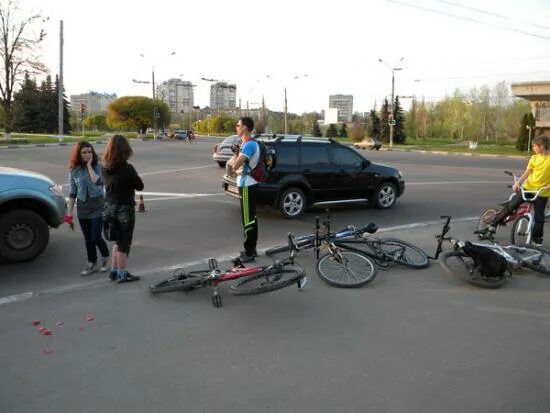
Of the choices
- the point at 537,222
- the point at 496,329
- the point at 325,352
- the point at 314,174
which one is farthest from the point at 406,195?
the point at 325,352

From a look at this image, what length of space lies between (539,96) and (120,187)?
49.5 meters

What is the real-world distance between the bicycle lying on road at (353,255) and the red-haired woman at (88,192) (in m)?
2.36

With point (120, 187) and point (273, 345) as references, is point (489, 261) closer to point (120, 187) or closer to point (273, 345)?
Result: point (273, 345)

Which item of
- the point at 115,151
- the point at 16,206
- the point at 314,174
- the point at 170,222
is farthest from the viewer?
the point at 314,174

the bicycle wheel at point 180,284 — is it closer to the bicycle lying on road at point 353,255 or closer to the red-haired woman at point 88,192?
the red-haired woman at point 88,192

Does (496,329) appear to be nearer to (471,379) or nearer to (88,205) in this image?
(471,379)

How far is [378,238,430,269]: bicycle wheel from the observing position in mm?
6379

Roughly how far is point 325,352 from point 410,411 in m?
0.95

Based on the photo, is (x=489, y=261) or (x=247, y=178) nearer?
(x=489, y=261)

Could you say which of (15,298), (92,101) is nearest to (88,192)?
(15,298)

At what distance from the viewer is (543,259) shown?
620 centimetres

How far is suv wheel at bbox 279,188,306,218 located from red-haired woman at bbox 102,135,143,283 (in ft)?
15.4

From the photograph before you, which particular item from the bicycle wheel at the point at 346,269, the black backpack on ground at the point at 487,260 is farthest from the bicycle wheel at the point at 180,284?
the black backpack on ground at the point at 487,260

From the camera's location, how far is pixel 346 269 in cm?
579
